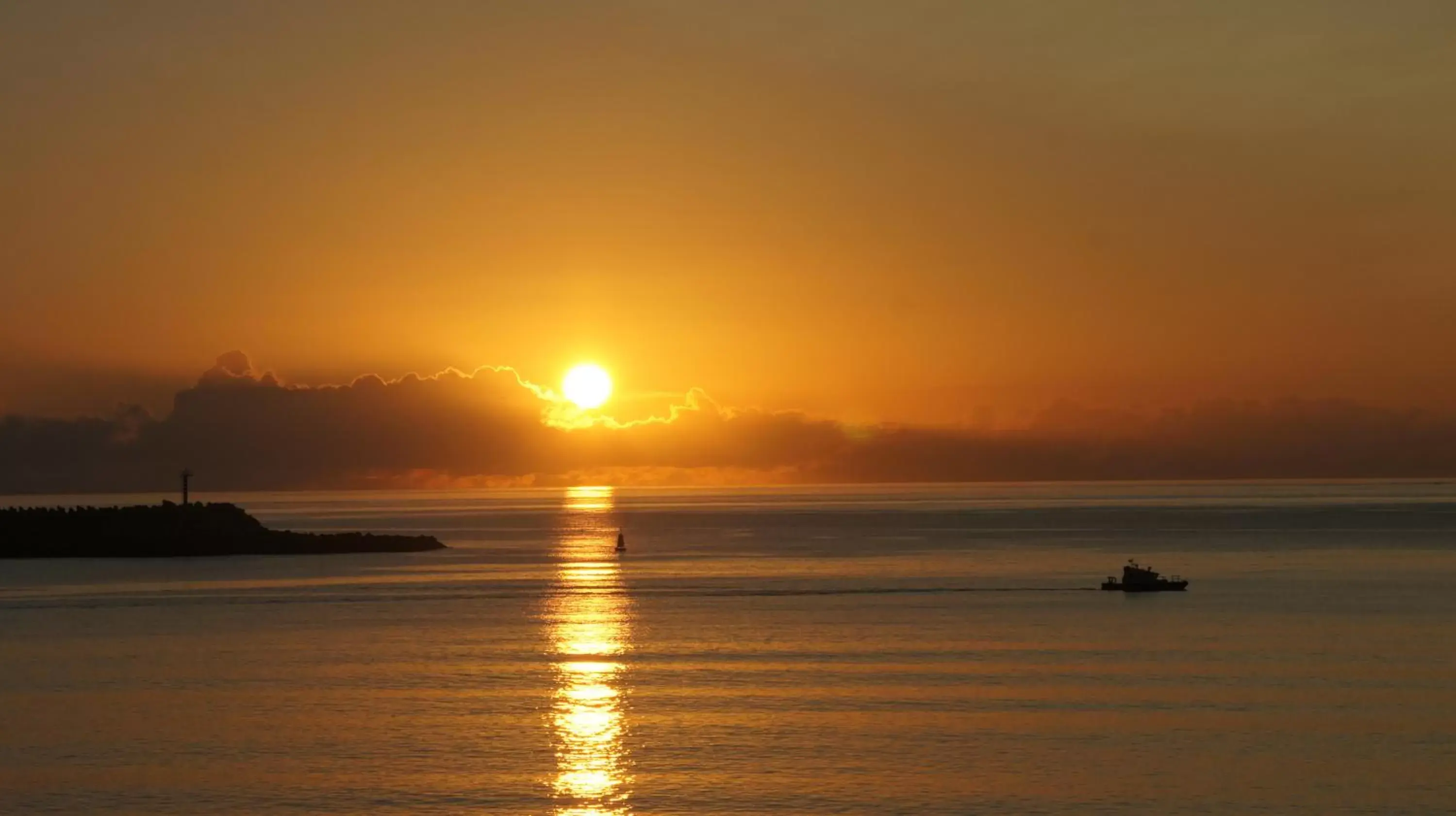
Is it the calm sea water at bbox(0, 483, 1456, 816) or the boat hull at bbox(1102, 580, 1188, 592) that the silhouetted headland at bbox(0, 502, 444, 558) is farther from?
the boat hull at bbox(1102, 580, 1188, 592)

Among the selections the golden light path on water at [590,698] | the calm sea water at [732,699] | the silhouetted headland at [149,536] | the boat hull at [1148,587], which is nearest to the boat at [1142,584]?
the boat hull at [1148,587]

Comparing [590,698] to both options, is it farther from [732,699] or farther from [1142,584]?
[1142,584]

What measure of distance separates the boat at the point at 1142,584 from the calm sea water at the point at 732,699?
186 centimetres

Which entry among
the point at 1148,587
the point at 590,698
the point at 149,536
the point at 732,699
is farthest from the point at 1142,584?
the point at 149,536

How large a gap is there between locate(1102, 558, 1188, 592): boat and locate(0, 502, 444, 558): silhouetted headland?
89465mm

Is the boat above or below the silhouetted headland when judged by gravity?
below

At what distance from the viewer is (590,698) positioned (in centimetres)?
5800

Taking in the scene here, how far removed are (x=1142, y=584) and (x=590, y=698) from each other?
5616cm

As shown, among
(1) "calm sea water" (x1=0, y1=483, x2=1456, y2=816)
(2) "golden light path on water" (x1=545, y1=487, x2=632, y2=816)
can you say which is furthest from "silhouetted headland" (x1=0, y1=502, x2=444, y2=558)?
(2) "golden light path on water" (x1=545, y1=487, x2=632, y2=816)

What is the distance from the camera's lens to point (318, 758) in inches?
1806

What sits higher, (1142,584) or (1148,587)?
(1142,584)

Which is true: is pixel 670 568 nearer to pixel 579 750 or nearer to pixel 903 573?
pixel 903 573

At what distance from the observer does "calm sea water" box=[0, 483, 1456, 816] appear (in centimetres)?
4103

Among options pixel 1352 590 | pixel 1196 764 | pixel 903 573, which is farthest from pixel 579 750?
pixel 903 573
